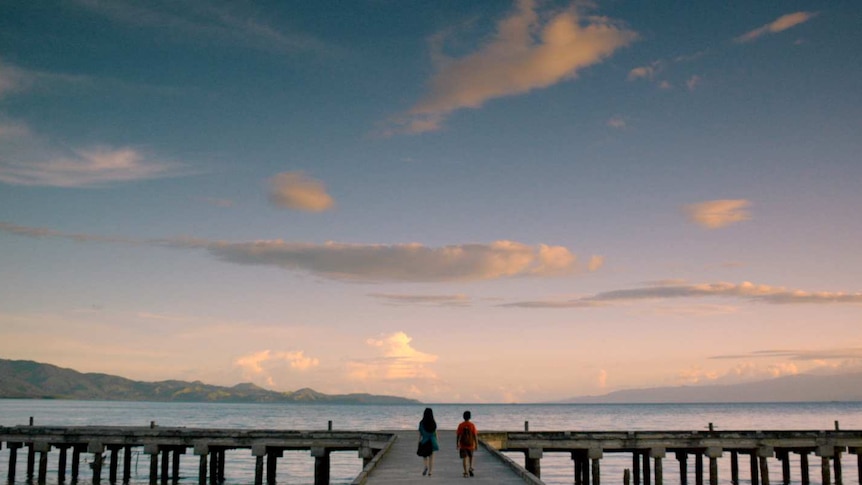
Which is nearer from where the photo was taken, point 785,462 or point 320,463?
point 320,463

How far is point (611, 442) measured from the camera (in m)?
36.1

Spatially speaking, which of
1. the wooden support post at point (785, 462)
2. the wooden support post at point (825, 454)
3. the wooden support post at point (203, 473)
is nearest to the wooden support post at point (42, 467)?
the wooden support post at point (203, 473)

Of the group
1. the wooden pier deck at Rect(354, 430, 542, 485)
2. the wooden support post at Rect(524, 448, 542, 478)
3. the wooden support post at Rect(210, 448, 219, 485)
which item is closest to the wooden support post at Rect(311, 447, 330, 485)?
the wooden pier deck at Rect(354, 430, 542, 485)

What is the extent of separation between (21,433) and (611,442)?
27933 mm

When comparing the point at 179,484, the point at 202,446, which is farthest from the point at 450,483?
the point at 179,484

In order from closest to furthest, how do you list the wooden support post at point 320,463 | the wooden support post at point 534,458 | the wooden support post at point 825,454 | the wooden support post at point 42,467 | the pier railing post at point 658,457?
the wooden support post at point 534,458 < the pier railing post at point 658,457 < the wooden support post at point 320,463 < the wooden support post at point 825,454 < the wooden support post at point 42,467

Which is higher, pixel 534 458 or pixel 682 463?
pixel 534 458

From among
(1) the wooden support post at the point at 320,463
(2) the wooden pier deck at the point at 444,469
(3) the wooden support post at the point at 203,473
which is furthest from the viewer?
(3) the wooden support post at the point at 203,473

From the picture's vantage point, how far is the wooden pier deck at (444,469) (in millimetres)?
21078

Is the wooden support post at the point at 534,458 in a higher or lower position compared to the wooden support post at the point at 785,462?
higher

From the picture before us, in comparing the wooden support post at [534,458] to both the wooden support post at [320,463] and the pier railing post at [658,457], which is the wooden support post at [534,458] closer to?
the pier railing post at [658,457]

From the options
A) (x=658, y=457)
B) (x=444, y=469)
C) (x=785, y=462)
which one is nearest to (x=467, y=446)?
(x=444, y=469)

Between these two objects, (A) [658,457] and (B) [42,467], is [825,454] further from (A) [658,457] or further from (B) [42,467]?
(B) [42,467]

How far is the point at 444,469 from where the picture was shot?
24.0 metres
